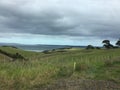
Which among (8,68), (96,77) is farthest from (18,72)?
(96,77)

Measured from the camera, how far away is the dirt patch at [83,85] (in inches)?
618

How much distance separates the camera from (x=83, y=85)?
16.4 m

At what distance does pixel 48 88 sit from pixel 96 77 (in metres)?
4.62

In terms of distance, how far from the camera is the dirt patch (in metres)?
15.7

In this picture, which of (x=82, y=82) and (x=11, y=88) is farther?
(x=82, y=82)

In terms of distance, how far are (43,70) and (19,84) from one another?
10.2ft

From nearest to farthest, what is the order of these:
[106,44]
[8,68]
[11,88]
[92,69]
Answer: [11,88] < [8,68] < [92,69] < [106,44]

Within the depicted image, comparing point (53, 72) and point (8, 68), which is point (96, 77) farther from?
point (8, 68)

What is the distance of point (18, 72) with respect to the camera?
17438mm

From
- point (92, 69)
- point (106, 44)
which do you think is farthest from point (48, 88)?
point (106, 44)

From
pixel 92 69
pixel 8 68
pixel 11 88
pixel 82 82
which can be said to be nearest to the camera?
pixel 11 88

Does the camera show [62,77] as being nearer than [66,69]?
Yes

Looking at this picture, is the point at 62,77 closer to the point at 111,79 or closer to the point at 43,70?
the point at 43,70

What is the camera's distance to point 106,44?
10350 cm
